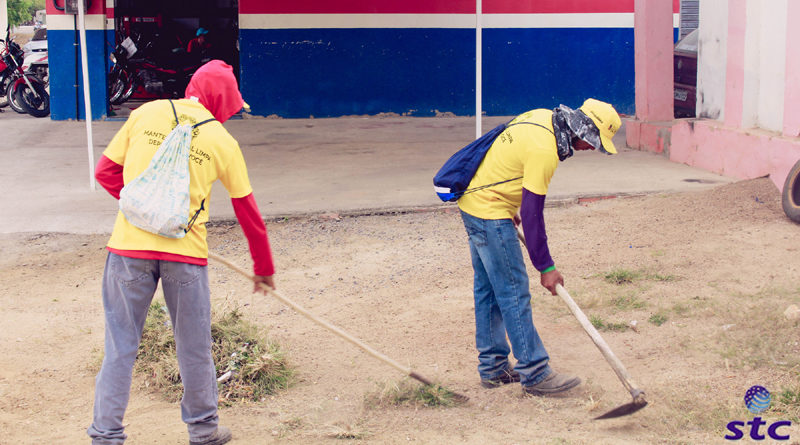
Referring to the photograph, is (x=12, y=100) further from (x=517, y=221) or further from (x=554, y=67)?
(x=517, y=221)

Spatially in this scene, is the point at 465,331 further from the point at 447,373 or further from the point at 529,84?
the point at 529,84

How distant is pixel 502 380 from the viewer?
4254mm

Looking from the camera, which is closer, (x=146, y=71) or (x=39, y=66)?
(x=146, y=71)

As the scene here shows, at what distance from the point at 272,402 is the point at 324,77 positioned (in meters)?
10.4

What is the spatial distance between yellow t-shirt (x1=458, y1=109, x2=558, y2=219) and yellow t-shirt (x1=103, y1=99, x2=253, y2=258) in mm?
1178

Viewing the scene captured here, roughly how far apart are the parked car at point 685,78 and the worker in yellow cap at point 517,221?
8158 millimetres

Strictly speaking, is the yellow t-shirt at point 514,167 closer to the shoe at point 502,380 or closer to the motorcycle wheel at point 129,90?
the shoe at point 502,380

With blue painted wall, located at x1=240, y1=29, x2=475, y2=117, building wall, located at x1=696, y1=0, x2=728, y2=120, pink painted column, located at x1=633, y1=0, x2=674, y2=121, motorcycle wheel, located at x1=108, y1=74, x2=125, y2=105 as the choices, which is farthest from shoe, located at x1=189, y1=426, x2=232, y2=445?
motorcycle wheel, located at x1=108, y1=74, x2=125, y2=105

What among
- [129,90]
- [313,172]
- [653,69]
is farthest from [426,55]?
[313,172]

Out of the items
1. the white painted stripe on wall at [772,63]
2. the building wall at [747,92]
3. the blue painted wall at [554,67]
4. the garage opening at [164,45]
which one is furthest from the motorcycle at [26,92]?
the white painted stripe on wall at [772,63]

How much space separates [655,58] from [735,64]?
2084 millimetres

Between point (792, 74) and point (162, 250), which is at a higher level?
point (792, 74)

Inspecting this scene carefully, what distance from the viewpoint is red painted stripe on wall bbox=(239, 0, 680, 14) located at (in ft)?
44.4

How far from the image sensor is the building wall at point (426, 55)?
44.9 ft
